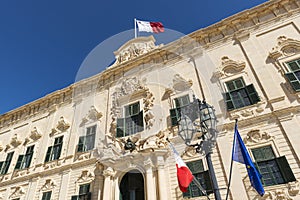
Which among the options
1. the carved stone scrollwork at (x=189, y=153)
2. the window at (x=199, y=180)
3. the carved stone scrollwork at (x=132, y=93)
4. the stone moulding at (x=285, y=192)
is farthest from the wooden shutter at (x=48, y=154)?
the stone moulding at (x=285, y=192)

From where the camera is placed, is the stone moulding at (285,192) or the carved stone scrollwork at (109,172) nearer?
the stone moulding at (285,192)

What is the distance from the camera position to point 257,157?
834 centimetres

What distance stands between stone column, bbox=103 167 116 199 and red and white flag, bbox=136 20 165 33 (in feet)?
30.6

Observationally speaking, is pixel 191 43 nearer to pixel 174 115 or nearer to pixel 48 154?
pixel 174 115

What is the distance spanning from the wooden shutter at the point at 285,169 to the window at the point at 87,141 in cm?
974

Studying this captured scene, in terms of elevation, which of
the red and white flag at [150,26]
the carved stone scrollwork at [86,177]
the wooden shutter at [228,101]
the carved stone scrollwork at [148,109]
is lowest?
the carved stone scrollwork at [86,177]

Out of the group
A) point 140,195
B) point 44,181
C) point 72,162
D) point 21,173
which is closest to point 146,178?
point 140,195

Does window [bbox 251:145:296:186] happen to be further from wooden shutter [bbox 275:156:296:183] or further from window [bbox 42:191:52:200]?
window [bbox 42:191:52:200]

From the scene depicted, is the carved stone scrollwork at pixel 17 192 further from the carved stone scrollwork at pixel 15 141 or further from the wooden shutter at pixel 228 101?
the wooden shutter at pixel 228 101

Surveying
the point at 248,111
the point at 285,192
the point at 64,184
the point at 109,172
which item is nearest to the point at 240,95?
the point at 248,111

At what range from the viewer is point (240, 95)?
10.2 m

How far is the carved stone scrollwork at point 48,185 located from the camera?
1220cm

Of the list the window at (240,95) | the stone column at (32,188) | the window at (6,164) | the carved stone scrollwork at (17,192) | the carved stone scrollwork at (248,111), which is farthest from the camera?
the window at (6,164)

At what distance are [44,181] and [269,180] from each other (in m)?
12.2
